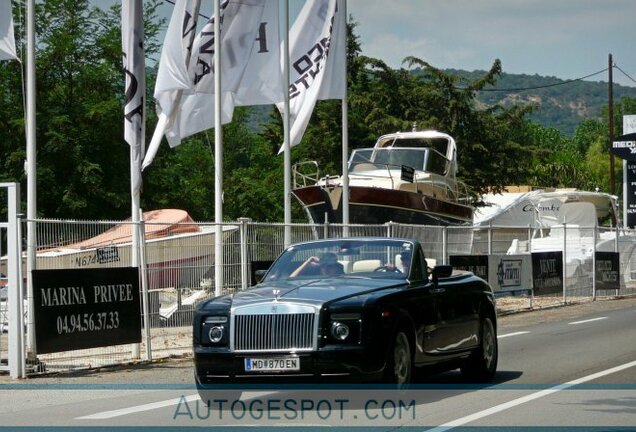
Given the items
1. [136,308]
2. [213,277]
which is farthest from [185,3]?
[136,308]

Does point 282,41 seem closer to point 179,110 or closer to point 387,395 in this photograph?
point 179,110

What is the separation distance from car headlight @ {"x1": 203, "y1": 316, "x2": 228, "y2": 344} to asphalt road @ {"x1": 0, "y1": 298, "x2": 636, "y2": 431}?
64cm

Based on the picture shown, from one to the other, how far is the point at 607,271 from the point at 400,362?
26271 mm

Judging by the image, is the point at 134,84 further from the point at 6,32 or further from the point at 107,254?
the point at 107,254

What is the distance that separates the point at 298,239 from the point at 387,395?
10.4 metres

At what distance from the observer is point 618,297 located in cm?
3731

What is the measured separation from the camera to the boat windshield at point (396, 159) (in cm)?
3916

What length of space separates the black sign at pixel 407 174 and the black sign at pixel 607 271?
18.7 ft

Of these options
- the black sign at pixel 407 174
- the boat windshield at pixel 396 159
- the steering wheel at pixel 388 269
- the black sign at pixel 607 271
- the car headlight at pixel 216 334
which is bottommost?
the black sign at pixel 607 271

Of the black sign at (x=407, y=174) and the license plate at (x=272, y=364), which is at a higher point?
the black sign at (x=407, y=174)

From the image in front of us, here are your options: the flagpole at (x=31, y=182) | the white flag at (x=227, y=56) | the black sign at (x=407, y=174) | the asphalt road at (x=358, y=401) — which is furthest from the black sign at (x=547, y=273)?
the flagpole at (x=31, y=182)

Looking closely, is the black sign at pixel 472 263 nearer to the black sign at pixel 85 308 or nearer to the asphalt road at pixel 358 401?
the asphalt road at pixel 358 401

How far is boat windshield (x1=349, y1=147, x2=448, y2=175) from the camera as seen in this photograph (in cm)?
3916

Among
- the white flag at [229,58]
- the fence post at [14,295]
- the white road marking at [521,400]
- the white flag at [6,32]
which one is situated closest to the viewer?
the white road marking at [521,400]
